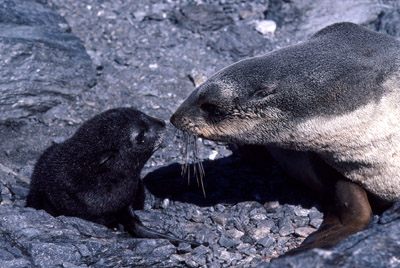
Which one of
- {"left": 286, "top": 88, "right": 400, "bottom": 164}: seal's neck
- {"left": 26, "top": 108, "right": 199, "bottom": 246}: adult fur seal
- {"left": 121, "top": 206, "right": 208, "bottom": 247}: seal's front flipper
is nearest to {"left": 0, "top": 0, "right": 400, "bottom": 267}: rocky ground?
{"left": 121, "top": 206, "right": 208, "bottom": 247}: seal's front flipper

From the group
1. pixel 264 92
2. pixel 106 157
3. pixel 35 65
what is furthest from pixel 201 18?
pixel 264 92

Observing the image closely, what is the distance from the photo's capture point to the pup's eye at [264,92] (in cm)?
468

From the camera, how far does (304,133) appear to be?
4.71m

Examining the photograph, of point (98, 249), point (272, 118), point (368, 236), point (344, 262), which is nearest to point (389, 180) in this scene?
point (272, 118)

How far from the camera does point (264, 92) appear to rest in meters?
4.70

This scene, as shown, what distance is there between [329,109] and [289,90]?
1.21 feet

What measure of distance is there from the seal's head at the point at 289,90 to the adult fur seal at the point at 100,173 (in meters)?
0.81

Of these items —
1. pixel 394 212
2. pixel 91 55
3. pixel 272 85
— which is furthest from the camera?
pixel 91 55

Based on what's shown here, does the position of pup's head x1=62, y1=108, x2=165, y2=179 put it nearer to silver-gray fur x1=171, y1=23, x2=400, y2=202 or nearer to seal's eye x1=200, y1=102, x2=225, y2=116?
silver-gray fur x1=171, y1=23, x2=400, y2=202

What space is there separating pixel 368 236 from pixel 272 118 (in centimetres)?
153

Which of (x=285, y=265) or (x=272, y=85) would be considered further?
(x=272, y=85)

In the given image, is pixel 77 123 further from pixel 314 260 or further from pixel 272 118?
pixel 314 260

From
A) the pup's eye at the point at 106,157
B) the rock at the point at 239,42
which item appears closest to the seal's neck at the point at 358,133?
the pup's eye at the point at 106,157

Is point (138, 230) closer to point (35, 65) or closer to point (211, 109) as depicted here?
point (211, 109)
